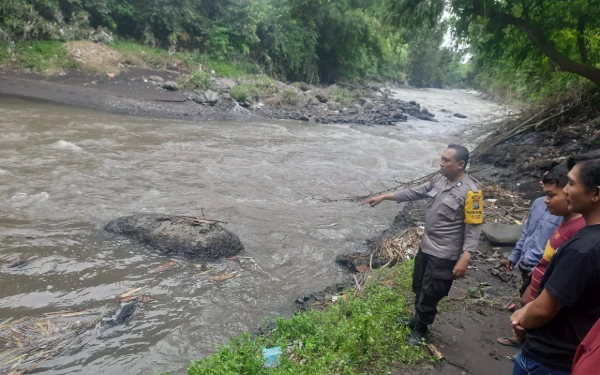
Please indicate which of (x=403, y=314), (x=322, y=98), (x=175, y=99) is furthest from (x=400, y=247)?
(x=322, y=98)

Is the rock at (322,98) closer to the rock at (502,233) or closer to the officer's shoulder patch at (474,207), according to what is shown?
the rock at (502,233)

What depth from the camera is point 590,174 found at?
1.96 meters

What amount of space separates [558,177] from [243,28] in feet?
85.0

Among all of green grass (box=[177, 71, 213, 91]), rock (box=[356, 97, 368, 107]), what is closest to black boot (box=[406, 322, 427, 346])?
green grass (box=[177, 71, 213, 91])

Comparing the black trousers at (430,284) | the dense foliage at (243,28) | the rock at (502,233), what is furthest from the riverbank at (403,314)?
the dense foliage at (243,28)

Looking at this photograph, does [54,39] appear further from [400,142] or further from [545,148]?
[545,148]

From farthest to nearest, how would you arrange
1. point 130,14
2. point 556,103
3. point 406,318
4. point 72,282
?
point 130,14 < point 556,103 < point 72,282 < point 406,318

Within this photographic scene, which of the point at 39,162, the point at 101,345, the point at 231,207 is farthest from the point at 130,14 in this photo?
the point at 101,345

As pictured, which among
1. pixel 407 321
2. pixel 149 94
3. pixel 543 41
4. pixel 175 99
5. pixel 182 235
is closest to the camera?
pixel 407 321

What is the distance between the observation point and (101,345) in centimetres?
435

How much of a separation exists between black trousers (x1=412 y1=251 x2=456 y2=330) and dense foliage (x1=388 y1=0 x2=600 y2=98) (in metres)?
6.43

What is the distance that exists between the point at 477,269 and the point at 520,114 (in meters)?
7.41

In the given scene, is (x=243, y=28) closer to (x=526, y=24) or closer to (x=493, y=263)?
(x=526, y=24)

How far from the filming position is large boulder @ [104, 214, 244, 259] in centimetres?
639
